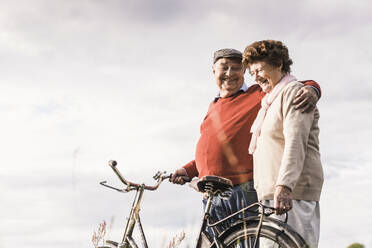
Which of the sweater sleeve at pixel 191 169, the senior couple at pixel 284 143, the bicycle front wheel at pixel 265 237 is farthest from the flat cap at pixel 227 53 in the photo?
the bicycle front wheel at pixel 265 237

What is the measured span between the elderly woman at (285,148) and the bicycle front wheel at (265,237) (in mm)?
139

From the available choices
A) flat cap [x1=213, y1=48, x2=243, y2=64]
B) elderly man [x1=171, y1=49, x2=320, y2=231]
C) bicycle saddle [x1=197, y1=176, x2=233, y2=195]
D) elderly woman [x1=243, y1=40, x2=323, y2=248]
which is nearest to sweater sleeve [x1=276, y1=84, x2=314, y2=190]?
elderly woman [x1=243, y1=40, x2=323, y2=248]

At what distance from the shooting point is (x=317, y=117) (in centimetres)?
393

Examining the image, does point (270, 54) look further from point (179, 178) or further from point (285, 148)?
point (179, 178)

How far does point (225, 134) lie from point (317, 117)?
1.48 meters

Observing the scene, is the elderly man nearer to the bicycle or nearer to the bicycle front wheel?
the bicycle

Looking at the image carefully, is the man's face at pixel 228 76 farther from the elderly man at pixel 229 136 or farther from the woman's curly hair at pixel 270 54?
the woman's curly hair at pixel 270 54

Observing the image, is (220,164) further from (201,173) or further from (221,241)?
(221,241)

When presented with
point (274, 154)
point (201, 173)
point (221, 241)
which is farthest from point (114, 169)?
point (274, 154)

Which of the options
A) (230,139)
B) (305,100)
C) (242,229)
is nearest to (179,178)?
(230,139)

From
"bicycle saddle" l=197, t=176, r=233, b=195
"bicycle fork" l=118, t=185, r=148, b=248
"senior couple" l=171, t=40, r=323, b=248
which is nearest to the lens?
"senior couple" l=171, t=40, r=323, b=248

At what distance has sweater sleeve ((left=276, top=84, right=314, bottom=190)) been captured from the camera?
145 inches

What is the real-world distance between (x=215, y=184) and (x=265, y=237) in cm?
63

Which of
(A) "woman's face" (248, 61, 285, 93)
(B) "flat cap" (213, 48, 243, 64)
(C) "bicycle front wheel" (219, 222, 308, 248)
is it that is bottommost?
(C) "bicycle front wheel" (219, 222, 308, 248)
